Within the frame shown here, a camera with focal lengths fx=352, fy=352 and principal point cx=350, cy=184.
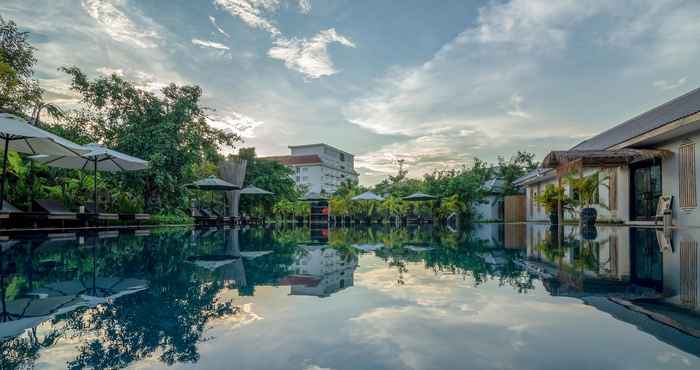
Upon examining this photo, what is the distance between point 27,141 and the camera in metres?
7.95

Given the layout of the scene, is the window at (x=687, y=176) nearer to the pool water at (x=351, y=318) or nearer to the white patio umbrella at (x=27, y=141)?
the pool water at (x=351, y=318)

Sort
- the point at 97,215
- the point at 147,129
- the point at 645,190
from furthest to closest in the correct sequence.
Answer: the point at 147,129 < the point at 645,190 < the point at 97,215

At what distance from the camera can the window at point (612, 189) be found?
43.0 ft

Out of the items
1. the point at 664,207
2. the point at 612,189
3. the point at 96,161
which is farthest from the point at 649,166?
the point at 96,161

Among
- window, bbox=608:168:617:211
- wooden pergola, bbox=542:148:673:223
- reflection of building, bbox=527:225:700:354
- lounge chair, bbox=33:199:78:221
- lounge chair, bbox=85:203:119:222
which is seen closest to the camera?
reflection of building, bbox=527:225:700:354

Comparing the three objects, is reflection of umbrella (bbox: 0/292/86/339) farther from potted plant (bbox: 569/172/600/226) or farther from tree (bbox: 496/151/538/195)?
tree (bbox: 496/151/538/195)

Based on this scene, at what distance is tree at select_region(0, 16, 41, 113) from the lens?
42.4 ft

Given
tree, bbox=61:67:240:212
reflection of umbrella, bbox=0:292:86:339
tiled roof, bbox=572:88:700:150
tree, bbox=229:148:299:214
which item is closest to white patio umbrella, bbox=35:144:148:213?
tree, bbox=61:67:240:212

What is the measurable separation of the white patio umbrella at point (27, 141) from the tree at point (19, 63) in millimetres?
6500

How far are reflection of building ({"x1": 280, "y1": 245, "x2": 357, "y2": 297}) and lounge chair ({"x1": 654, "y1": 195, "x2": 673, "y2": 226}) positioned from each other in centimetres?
999

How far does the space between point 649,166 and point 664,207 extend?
2344 millimetres

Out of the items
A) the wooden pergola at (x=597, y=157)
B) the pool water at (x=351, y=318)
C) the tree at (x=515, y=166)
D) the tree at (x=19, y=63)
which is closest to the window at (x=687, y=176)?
the wooden pergola at (x=597, y=157)

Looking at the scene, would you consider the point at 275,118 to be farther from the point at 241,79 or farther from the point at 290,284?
the point at 290,284

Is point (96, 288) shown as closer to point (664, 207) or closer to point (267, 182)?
point (664, 207)
